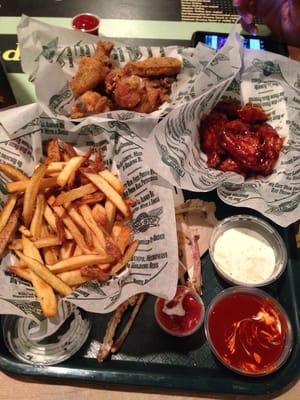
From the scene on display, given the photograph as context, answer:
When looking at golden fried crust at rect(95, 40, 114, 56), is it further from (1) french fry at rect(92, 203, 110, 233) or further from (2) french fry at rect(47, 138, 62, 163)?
(1) french fry at rect(92, 203, 110, 233)

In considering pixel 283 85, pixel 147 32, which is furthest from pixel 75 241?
pixel 147 32

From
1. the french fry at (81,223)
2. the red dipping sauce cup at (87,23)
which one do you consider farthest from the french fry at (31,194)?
the red dipping sauce cup at (87,23)

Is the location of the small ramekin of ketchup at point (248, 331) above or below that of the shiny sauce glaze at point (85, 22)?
below

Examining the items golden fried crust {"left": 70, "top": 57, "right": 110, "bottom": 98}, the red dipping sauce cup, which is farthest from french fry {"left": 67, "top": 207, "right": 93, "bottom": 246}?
the red dipping sauce cup

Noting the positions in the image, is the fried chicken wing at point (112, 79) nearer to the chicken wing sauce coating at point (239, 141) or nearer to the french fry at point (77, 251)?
the chicken wing sauce coating at point (239, 141)

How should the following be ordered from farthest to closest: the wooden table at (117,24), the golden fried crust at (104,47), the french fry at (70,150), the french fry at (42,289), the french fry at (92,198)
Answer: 1. the wooden table at (117,24)
2. the golden fried crust at (104,47)
3. the french fry at (70,150)
4. the french fry at (92,198)
5. the french fry at (42,289)

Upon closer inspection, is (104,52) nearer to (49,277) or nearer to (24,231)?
(24,231)

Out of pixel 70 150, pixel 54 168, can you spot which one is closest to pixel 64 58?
pixel 70 150
